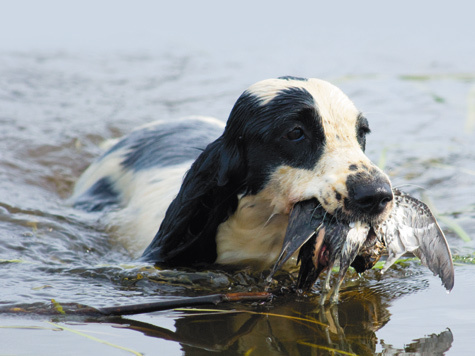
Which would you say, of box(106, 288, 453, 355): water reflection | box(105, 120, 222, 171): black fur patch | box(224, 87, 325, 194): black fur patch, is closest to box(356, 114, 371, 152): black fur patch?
box(224, 87, 325, 194): black fur patch

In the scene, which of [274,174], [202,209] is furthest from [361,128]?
[202,209]

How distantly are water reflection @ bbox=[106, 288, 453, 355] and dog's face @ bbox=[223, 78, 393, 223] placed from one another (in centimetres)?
45

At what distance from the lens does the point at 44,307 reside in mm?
3197

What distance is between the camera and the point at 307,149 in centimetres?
320

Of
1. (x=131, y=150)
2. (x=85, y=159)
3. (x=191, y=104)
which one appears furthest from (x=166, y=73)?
(x=131, y=150)

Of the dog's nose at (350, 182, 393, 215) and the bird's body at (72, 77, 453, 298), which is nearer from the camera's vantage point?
the dog's nose at (350, 182, 393, 215)

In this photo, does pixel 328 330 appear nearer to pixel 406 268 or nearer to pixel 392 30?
pixel 406 268

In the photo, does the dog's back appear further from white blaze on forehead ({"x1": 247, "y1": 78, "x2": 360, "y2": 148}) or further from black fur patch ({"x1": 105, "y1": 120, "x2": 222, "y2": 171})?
white blaze on forehead ({"x1": 247, "y1": 78, "x2": 360, "y2": 148})

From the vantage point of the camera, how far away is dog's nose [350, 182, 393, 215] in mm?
2904

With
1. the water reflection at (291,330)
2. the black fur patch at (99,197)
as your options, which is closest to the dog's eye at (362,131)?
the water reflection at (291,330)

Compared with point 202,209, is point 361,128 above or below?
above

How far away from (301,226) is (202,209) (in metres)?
0.71

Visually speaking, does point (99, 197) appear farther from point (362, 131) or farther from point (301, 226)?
point (301, 226)

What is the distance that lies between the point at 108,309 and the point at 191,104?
594cm
